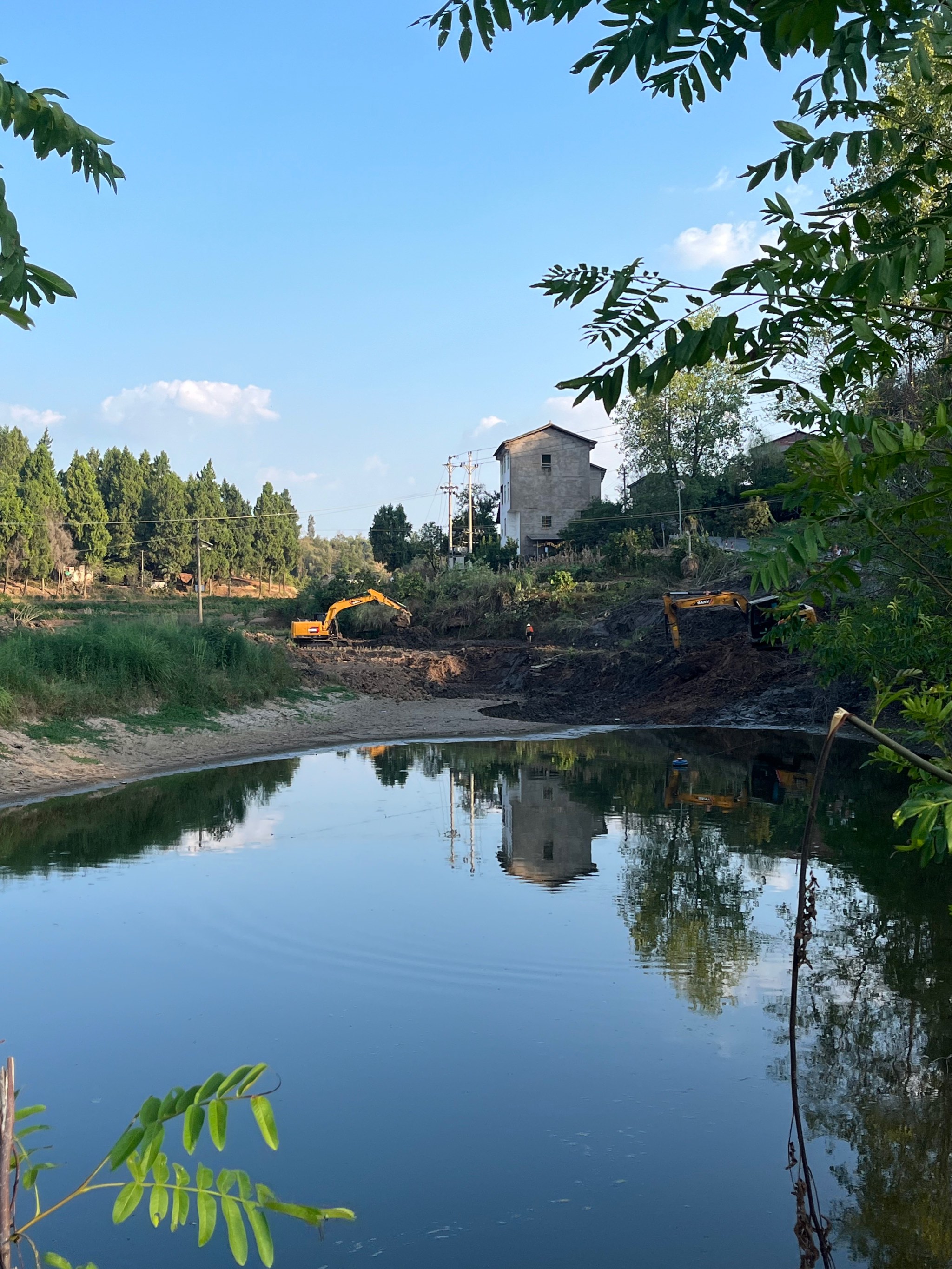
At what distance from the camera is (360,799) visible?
16.2 metres

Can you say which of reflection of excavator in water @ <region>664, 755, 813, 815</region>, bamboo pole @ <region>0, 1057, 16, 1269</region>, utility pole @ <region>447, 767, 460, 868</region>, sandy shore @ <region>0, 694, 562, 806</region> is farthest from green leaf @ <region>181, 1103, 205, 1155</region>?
sandy shore @ <region>0, 694, 562, 806</region>

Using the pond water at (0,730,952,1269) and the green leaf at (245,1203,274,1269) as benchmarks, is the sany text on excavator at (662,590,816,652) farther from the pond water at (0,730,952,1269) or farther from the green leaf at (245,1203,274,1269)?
the green leaf at (245,1203,274,1269)

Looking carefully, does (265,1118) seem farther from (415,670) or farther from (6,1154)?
(415,670)

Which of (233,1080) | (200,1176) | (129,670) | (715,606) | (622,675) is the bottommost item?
(622,675)

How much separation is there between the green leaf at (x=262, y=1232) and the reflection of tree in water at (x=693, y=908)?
6.01 metres

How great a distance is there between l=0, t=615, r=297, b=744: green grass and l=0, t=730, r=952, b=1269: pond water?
5941mm

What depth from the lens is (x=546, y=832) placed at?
1353 centimetres

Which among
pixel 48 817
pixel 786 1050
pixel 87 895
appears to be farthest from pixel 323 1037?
pixel 48 817

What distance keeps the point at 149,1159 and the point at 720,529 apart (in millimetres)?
47594

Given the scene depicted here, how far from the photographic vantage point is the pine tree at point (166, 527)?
69.8 meters

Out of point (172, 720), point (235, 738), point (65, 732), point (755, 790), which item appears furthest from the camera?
point (235, 738)

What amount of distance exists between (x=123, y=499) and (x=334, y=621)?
3366cm

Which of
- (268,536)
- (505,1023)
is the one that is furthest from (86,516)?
(505,1023)

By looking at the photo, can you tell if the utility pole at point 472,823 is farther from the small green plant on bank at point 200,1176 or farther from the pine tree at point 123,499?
the pine tree at point 123,499
